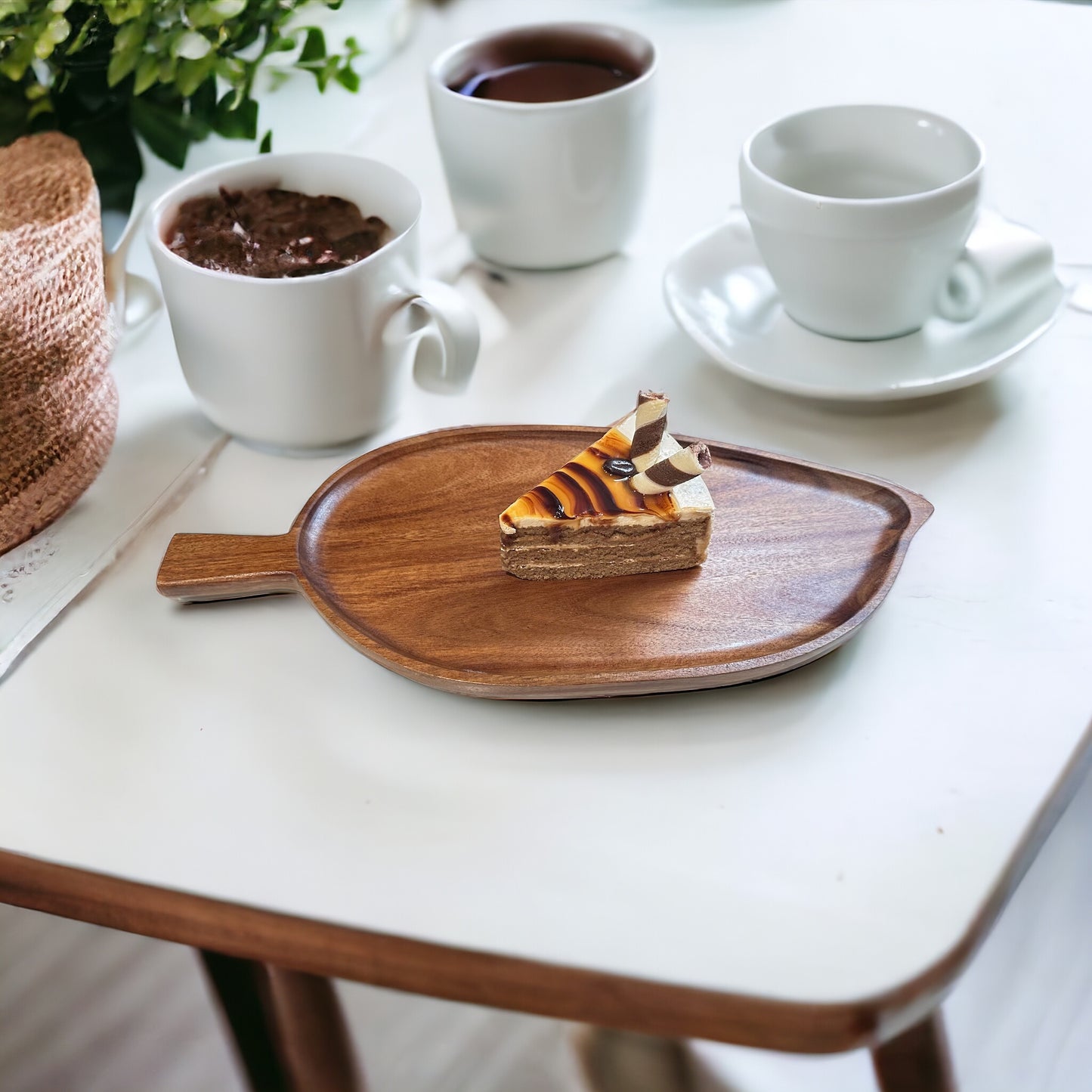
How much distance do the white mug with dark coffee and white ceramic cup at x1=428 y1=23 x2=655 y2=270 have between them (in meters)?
0.11

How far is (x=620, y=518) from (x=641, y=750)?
0.12 meters

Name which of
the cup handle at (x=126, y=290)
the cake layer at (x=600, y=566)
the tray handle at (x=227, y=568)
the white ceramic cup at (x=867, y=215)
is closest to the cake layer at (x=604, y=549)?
the cake layer at (x=600, y=566)

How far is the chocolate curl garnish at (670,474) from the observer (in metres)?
0.55

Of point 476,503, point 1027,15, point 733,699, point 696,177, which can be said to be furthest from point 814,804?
point 1027,15

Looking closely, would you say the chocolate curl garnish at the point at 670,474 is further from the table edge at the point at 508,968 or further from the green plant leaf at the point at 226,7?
the green plant leaf at the point at 226,7

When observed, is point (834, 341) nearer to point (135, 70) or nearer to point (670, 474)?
point (670, 474)

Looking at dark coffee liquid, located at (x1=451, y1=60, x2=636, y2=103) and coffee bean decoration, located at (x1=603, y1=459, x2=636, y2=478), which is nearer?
coffee bean decoration, located at (x1=603, y1=459, x2=636, y2=478)

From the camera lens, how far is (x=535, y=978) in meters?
0.40

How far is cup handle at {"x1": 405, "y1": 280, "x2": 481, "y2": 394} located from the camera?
624 millimetres

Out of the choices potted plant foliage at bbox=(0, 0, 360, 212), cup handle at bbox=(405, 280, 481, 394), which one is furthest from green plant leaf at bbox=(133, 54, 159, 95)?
cup handle at bbox=(405, 280, 481, 394)

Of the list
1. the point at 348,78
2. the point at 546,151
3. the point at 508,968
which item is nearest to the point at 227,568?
the point at 508,968

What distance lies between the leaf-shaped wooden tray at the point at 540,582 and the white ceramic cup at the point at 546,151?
23 cm

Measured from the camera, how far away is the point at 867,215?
614mm

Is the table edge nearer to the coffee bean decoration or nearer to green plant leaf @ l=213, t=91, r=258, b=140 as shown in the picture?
the coffee bean decoration
